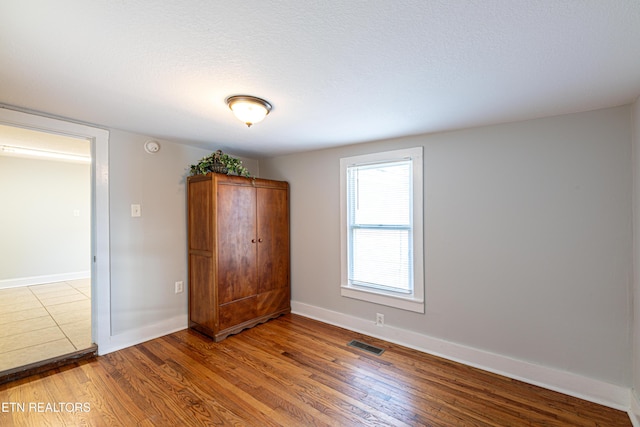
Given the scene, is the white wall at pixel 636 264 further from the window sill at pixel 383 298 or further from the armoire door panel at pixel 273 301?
the armoire door panel at pixel 273 301

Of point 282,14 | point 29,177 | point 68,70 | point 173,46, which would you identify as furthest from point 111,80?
point 29,177

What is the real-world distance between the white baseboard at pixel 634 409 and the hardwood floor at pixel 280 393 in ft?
0.17

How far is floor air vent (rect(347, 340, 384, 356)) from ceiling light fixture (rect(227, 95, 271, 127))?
2369mm

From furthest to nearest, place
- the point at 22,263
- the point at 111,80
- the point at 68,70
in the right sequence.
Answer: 1. the point at 22,263
2. the point at 111,80
3. the point at 68,70

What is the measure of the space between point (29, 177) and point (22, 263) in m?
1.57

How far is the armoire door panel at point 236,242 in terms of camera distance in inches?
122

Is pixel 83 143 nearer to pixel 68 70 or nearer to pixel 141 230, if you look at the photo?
pixel 141 230

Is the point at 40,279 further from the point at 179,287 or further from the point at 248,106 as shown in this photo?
the point at 248,106

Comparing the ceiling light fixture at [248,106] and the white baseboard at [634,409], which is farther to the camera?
the ceiling light fixture at [248,106]

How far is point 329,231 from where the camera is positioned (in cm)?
358

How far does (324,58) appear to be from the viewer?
1491mm

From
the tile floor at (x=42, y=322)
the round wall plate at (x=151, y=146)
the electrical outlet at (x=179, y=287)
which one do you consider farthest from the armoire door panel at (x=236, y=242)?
the tile floor at (x=42, y=322)

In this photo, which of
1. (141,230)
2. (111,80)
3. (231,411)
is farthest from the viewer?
(141,230)

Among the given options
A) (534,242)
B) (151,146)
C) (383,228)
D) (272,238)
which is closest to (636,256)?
(534,242)
